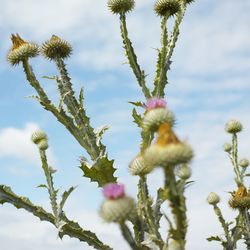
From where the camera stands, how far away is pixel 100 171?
8.95 metres

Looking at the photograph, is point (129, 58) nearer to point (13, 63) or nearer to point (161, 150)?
point (13, 63)

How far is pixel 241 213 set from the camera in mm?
11539

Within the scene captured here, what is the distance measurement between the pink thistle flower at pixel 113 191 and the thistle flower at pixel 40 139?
5.74 m

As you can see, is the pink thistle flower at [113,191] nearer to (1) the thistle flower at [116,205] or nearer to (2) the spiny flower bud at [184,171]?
(1) the thistle flower at [116,205]

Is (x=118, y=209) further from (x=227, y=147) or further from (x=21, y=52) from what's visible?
(x=227, y=147)

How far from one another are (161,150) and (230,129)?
423 inches

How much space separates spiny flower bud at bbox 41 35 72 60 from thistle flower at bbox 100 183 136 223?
6.31m

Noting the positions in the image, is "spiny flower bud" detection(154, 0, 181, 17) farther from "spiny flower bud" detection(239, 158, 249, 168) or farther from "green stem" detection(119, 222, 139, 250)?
"green stem" detection(119, 222, 139, 250)

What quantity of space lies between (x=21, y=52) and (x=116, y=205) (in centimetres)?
637

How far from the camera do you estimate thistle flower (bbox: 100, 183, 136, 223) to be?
448cm

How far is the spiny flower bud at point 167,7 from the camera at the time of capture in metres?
10.6

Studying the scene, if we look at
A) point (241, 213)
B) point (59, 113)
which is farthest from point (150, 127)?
point (241, 213)

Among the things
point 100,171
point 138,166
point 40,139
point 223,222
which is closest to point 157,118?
point 138,166

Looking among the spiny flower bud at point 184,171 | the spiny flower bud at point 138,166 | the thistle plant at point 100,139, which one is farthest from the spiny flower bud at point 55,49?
the spiny flower bud at point 184,171
